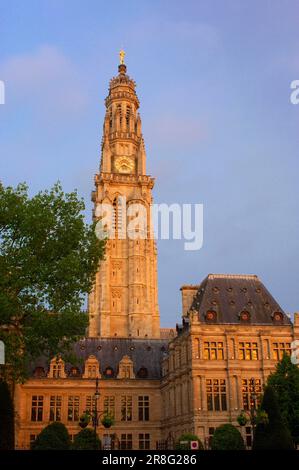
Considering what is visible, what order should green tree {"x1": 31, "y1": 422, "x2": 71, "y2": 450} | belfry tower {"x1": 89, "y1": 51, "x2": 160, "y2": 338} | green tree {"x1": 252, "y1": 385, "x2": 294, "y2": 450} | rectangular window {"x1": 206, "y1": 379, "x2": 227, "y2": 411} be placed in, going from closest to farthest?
green tree {"x1": 252, "y1": 385, "x2": 294, "y2": 450}, green tree {"x1": 31, "y1": 422, "x2": 71, "y2": 450}, rectangular window {"x1": 206, "y1": 379, "x2": 227, "y2": 411}, belfry tower {"x1": 89, "y1": 51, "x2": 160, "y2": 338}

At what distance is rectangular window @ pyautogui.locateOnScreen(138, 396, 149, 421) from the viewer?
2483 inches

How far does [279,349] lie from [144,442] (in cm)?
2002

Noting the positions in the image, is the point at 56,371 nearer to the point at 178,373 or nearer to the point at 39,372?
the point at 39,372

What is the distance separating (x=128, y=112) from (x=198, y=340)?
7614 cm

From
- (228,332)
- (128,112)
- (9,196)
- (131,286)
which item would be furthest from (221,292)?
(128,112)

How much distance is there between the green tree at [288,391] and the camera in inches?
1676

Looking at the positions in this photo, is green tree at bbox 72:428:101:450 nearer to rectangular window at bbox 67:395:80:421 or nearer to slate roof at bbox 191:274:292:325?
slate roof at bbox 191:274:292:325

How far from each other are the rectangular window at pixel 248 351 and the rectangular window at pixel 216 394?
3.09 metres

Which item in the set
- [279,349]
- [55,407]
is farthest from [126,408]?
[279,349]

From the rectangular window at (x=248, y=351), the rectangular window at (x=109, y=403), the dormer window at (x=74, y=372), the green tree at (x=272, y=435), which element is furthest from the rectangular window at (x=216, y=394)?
the green tree at (x=272, y=435)

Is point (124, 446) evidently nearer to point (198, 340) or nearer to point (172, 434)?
point (172, 434)

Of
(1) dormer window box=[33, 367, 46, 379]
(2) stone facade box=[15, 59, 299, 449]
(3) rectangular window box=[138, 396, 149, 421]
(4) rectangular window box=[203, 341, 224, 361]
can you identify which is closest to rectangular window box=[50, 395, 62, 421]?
(2) stone facade box=[15, 59, 299, 449]

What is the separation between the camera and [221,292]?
56.9 m

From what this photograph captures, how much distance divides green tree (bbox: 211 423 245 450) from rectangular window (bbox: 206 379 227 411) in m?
10.2
